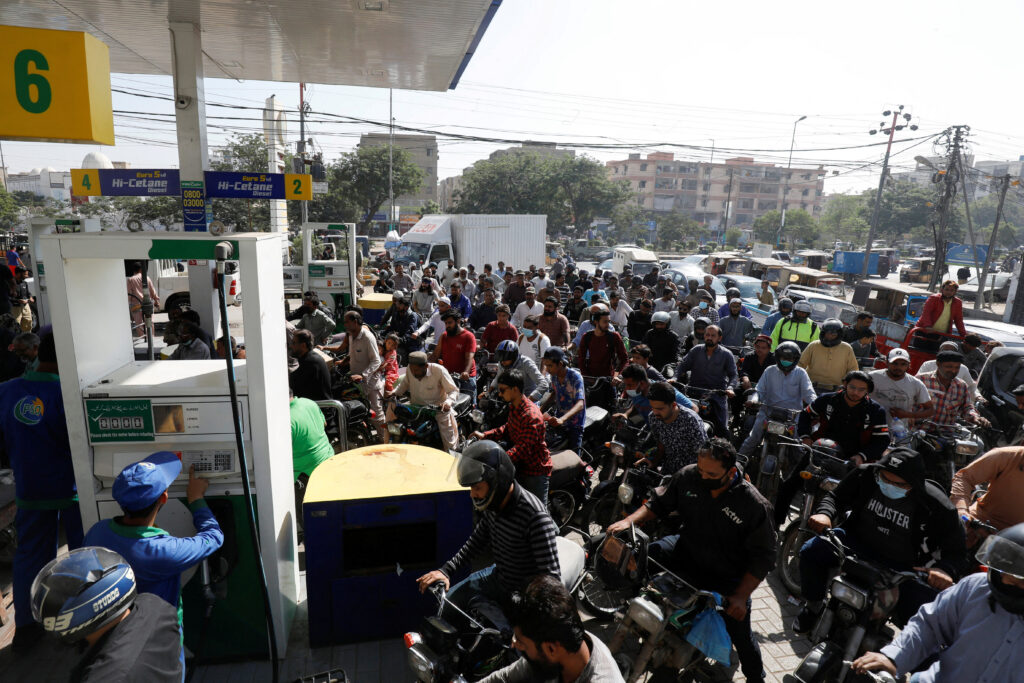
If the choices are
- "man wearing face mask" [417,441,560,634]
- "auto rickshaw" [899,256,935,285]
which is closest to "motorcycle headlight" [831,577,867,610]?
"man wearing face mask" [417,441,560,634]

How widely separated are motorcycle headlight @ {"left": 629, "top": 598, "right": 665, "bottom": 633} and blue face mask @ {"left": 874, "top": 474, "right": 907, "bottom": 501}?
1819 mm

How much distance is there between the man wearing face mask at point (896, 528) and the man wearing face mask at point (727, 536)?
0.66 meters

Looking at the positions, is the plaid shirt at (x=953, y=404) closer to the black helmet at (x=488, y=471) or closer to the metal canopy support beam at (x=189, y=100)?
the black helmet at (x=488, y=471)

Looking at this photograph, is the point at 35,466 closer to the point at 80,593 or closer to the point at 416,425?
the point at 80,593

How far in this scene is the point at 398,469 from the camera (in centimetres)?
455

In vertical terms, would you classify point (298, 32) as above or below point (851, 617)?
above

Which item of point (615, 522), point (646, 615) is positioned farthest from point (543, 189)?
point (646, 615)

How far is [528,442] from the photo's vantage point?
4.94 metres

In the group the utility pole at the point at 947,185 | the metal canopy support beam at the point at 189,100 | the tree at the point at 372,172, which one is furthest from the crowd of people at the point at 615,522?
the tree at the point at 372,172

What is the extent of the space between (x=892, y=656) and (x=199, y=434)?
4090 mm

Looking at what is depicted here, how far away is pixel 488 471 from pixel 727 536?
165 cm

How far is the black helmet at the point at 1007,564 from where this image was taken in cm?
257

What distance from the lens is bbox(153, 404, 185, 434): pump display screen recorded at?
380 centimetres

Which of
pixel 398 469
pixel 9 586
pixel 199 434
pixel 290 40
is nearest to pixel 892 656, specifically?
pixel 398 469
